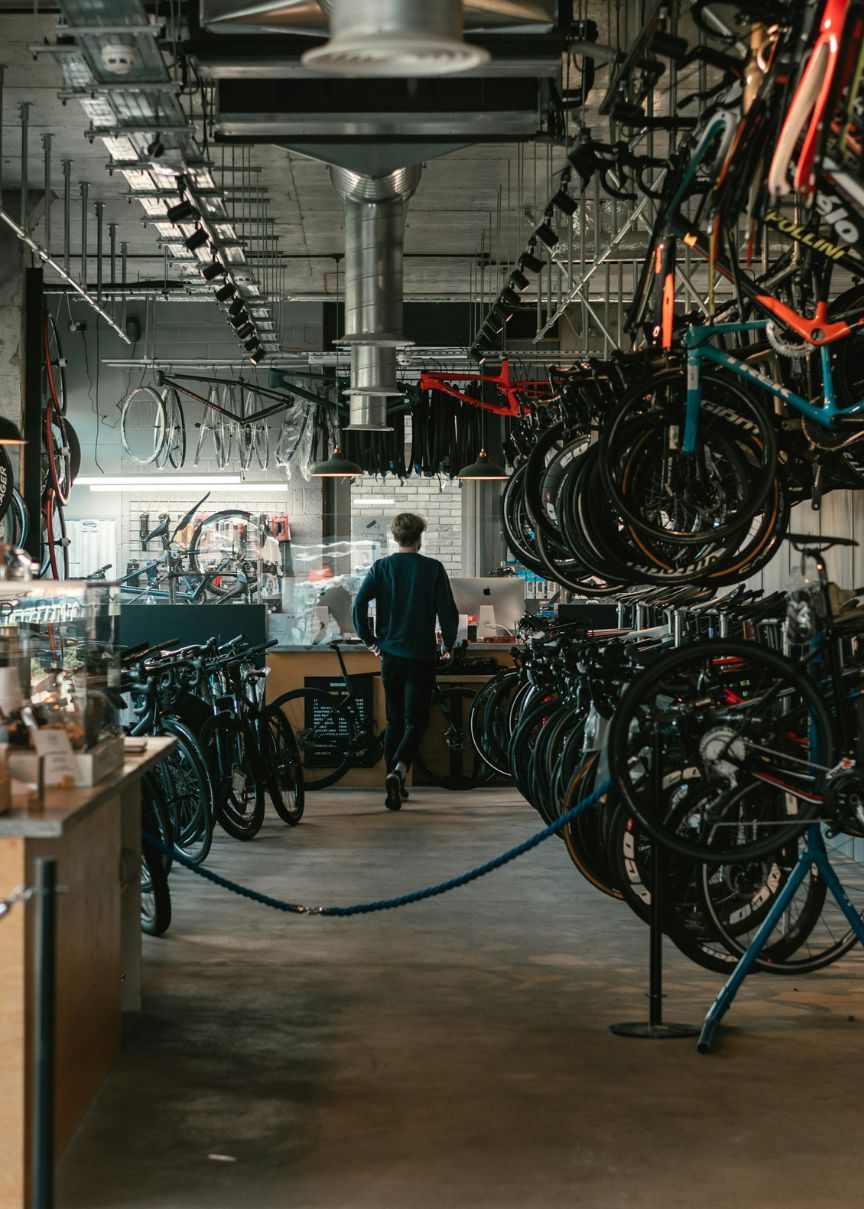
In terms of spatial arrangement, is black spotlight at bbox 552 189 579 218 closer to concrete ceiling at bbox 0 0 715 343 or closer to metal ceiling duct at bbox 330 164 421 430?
concrete ceiling at bbox 0 0 715 343

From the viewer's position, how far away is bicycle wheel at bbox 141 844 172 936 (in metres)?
5.21

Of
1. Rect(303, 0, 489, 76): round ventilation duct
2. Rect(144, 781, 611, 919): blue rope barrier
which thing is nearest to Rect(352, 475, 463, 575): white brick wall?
Rect(144, 781, 611, 919): blue rope barrier

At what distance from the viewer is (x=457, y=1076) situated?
387cm

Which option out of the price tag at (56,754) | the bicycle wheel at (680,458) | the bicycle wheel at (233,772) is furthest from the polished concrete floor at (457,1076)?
the bicycle wheel at (680,458)

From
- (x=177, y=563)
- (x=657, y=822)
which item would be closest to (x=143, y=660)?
(x=657, y=822)

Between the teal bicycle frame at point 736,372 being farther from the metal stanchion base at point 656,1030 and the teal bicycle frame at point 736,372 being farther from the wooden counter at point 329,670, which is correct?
the wooden counter at point 329,670

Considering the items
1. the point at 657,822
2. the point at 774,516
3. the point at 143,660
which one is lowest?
the point at 657,822

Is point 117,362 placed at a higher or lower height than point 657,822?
higher

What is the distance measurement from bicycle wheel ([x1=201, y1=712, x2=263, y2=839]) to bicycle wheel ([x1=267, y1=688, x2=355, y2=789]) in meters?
1.35

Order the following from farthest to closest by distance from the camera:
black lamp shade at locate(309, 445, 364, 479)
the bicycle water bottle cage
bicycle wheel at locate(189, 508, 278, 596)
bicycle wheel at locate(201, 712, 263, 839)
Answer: bicycle wheel at locate(189, 508, 278, 596), the bicycle water bottle cage, black lamp shade at locate(309, 445, 364, 479), bicycle wheel at locate(201, 712, 263, 839)

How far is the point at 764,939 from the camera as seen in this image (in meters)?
4.26

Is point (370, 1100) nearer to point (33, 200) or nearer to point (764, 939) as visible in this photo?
point (764, 939)

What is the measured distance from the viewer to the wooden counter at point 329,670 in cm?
921

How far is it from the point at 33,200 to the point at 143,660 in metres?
6.10
